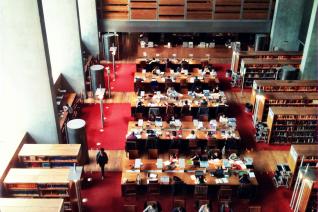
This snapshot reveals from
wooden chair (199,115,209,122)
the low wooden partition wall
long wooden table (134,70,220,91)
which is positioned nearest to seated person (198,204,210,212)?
wooden chair (199,115,209,122)

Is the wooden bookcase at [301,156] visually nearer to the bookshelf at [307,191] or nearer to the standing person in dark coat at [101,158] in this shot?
the bookshelf at [307,191]

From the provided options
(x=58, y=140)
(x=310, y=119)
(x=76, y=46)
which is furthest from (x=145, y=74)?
(x=310, y=119)

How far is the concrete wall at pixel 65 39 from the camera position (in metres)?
14.7

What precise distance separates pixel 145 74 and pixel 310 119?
753cm

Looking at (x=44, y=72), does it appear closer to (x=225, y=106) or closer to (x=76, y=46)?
(x=76, y=46)

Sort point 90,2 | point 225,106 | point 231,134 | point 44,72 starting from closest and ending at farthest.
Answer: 1. point 44,72
2. point 231,134
3. point 225,106
4. point 90,2

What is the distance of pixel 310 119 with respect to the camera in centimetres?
1309

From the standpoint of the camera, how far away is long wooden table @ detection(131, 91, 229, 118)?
47.7ft

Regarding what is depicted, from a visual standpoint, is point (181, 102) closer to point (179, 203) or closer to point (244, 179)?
point (244, 179)

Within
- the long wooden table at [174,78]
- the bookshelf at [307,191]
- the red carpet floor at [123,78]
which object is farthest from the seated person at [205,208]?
the red carpet floor at [123,78]

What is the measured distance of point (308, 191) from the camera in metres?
10.1

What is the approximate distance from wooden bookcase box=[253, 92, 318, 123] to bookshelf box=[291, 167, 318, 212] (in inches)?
162

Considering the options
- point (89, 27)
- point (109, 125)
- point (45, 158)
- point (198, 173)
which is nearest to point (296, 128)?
point (198, 173)

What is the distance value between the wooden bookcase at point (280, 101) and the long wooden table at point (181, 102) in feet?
4.21
